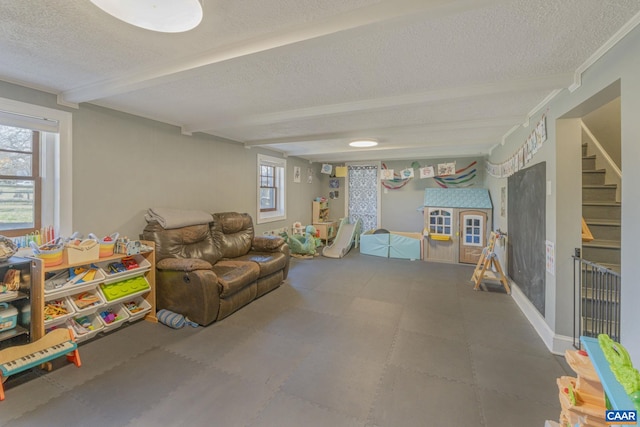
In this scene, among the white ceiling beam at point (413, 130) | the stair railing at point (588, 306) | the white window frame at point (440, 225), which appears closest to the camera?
the stair railing at point (588, 306)

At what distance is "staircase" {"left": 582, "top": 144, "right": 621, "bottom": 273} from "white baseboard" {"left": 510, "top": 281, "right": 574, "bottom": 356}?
780 mm

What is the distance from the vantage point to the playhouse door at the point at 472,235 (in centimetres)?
540

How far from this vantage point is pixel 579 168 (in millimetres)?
2289

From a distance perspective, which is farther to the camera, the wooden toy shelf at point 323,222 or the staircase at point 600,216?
the wooden toy shelf at point 323,222

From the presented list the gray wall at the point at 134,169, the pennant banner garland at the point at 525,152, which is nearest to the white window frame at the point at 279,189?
the gray wall at the point at 134,169

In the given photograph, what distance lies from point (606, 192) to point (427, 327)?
2.75 metres

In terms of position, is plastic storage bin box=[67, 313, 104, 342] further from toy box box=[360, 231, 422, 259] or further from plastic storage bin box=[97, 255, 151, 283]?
toy box box=[360, 231, 422, 259]

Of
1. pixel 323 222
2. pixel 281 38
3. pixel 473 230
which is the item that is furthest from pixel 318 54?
pixel 323 222

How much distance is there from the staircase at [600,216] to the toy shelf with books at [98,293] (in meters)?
4.75

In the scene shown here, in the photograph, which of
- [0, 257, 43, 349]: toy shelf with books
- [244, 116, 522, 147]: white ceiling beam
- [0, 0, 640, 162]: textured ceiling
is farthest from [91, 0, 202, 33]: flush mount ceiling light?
[244, 116, 522, 147]: white ceiling beam

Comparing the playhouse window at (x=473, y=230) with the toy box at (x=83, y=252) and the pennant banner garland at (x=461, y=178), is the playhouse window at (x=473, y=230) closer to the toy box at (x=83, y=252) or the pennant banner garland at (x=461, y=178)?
the pennant banner garland at (x=461, y=178)

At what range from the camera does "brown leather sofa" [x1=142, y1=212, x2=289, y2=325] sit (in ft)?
9.17

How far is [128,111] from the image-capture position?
10.2ft

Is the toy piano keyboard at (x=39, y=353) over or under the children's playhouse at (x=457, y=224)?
under
